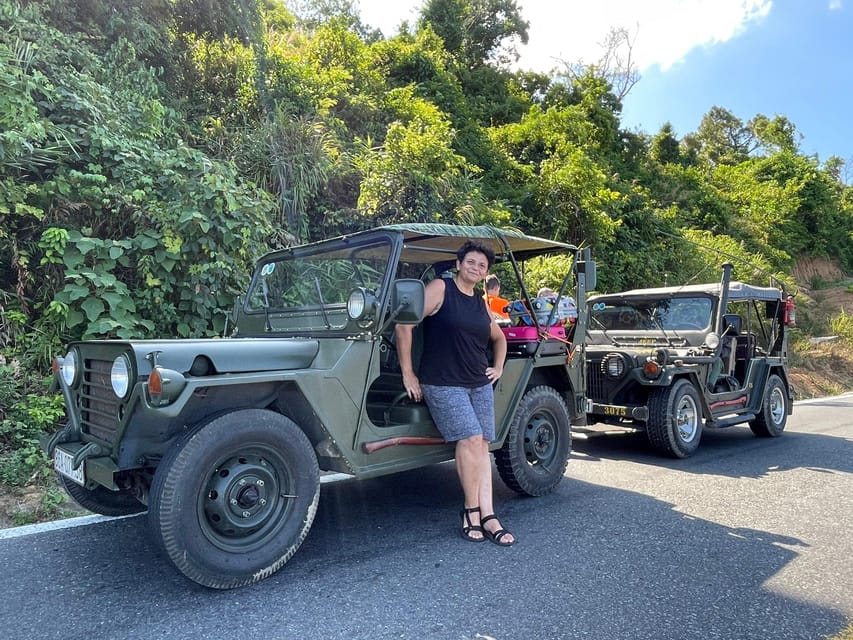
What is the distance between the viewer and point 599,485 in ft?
17.1

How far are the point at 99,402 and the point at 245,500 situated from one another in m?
1.07

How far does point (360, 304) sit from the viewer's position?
3578 mm

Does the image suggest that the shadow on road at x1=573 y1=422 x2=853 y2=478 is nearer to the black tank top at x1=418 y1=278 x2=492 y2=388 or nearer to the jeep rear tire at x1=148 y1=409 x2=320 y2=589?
the black tank top at x1=418 y1=278 x2=492 y2=388

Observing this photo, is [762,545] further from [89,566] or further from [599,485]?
[89,566]

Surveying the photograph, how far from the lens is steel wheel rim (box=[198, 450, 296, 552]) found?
297 cm

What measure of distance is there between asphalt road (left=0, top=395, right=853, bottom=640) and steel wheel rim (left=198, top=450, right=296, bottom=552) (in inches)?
10.3

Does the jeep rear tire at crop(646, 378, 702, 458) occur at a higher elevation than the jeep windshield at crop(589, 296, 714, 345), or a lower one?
lower

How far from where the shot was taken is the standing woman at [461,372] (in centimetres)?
379

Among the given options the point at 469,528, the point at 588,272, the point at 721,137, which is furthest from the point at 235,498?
the point at 721,137

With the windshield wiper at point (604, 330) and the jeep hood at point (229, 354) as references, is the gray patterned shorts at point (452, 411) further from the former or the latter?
the windshield wiper at point (604, 330)

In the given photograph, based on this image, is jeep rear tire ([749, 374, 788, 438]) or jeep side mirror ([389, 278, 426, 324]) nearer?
jeep side mirror ([389, 278, 426, 324])

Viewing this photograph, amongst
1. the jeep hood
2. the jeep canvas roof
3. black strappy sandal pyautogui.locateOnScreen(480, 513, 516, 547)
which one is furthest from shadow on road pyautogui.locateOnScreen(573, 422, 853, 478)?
the jeep hood

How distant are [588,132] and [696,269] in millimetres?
5726

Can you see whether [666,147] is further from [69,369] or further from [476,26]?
[69,369]
